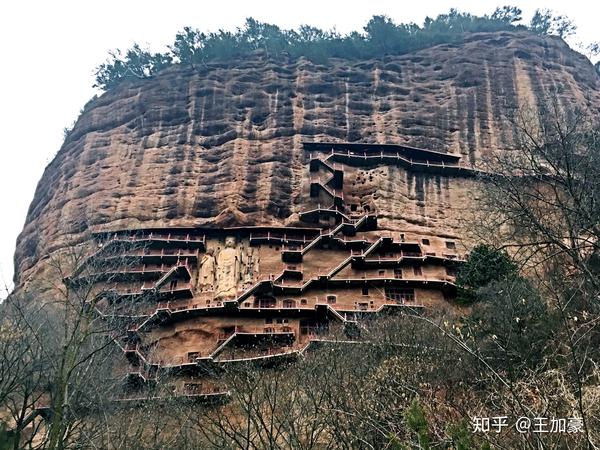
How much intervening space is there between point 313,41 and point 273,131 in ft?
45.9

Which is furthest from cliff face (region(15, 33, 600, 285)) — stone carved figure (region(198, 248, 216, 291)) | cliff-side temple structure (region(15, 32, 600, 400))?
stone carved figure (region(198, 248, 216, 291))

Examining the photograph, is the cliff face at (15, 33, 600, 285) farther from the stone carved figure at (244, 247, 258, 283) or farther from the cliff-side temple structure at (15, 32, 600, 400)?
the stone carved figure at (244, 247, 258, 283)

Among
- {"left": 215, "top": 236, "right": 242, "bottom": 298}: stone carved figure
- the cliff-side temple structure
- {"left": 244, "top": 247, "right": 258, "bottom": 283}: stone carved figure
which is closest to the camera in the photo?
the cliff-side temple structure

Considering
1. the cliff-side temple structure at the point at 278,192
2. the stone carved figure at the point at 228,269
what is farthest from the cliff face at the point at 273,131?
the stone carved figure at the point at 228,269

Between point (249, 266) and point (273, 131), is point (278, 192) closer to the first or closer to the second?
point (249, 266)

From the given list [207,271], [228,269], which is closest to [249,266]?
[228,269]

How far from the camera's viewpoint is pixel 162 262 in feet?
110

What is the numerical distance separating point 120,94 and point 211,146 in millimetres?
11624

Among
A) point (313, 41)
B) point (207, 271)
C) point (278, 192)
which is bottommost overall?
point (207, 271)

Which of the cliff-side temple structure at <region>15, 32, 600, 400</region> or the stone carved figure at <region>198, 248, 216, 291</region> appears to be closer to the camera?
the cliff-side temple structure at <region>15, 32, 600, 400</region>

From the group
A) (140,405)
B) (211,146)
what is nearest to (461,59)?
(211,146)

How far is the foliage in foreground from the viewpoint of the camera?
50031 mm

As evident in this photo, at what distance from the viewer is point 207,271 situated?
33.6 meters

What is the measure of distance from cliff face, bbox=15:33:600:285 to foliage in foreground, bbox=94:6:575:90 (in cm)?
250
